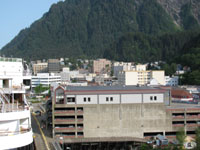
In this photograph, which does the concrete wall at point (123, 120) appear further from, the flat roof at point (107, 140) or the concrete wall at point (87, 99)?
the flat roof at point (107, 140)

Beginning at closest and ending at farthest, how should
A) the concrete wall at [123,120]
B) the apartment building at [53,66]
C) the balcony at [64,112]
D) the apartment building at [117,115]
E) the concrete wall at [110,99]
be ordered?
the balcony at [64,112], the apartment building at [117,115], the concrete wall at [123,120], the concrete wall at [110,99], the apartment building at [53,66]

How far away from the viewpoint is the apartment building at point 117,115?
45.3 meters

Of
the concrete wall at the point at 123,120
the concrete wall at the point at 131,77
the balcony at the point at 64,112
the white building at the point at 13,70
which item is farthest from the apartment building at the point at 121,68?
the white building at the point at 13,70

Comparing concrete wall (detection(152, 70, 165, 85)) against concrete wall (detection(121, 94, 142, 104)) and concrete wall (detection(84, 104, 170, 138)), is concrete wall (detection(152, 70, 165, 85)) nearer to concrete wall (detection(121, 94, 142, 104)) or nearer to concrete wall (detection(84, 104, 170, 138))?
concrete wall (detection(84, 104, 170, 138))

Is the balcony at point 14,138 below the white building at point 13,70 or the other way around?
below

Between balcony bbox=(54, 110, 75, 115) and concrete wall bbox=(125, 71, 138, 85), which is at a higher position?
concrete wall bbox=(125, 71, 138, 85)

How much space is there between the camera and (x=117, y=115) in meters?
46.2

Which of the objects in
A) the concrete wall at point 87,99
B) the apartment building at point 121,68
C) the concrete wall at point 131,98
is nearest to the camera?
the concrete wall at point 87,99

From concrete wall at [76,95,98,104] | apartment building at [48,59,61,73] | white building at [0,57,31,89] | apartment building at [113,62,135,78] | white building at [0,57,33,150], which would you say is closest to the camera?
white building at [0,57,33,150]

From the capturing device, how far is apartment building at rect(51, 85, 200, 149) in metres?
45.3

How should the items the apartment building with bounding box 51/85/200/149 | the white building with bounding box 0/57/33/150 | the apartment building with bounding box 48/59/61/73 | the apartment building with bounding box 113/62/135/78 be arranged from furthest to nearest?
the apartment building with bounding box 48/59/61/73 → the apartment building with bounding box 113/62/135/78 → the apartment building with bounding box 51/85/200/149 → the white building with bounding box 0/57/33/150

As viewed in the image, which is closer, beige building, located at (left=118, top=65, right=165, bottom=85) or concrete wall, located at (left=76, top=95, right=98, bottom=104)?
concrete wall, located at (left=76, top=95, right=98, bottom=104)

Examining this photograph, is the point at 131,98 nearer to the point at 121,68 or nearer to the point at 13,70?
the point at 13,70

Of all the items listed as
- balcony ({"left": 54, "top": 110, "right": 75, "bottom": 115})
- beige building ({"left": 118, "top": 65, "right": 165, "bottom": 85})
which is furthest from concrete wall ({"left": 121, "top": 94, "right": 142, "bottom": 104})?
beige building ({"left": 118, "top": 65, "right": 165, "bottom": 85})
